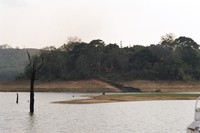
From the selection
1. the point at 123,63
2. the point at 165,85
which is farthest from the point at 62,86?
the point at 165,85

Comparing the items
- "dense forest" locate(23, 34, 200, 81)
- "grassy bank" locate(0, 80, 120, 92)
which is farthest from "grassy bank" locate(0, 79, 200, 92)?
"dense forest" locate(23, 34, 200, 81)

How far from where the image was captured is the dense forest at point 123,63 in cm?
15775

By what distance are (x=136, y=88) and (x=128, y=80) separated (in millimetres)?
10412

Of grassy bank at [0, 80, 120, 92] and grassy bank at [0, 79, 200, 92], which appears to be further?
grassy bank at [0, 80, 120, 92]

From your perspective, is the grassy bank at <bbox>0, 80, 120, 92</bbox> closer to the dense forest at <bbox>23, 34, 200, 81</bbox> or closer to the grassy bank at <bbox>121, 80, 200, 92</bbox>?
the dense forest at <bbox>23, 34, 200, 81</bbox>

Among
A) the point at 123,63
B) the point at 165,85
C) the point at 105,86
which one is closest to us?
the point at 165,85

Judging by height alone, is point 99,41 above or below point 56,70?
above

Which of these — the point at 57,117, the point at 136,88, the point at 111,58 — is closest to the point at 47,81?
the point at 111,58

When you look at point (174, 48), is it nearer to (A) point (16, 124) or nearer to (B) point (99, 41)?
(B) point (99, 41)

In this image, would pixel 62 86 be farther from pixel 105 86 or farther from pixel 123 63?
pixel 123 63

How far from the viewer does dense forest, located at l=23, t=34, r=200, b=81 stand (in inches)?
6211

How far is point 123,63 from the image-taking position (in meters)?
166

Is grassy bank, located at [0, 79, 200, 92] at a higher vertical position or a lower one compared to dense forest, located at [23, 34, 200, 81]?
lower

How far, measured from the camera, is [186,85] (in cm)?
14925
